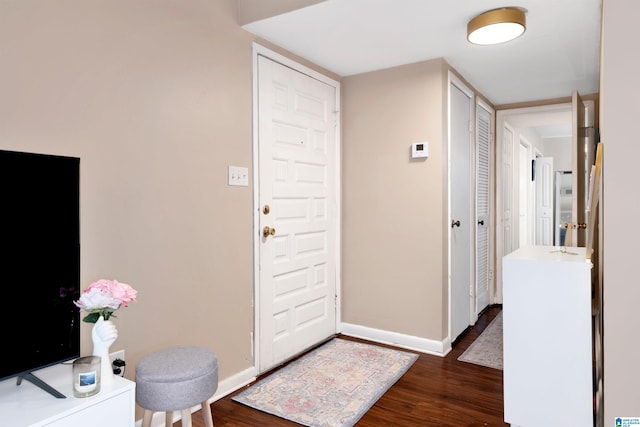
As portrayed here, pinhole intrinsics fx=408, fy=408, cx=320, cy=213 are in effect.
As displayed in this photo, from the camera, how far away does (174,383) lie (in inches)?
63.5

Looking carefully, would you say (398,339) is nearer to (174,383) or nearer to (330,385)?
(330,385)

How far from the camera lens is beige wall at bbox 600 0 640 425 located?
1.53 m

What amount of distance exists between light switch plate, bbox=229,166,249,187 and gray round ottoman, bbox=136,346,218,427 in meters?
1.06

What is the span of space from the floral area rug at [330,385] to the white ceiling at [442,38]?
2205 millimetres

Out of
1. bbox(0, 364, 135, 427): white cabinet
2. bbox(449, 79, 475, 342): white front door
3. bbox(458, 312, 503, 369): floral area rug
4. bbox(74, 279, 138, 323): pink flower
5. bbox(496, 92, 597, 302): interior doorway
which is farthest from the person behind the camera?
bbox(449, 79, 475, 342): white front door

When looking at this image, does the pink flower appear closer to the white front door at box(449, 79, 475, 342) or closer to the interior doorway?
the interior doorway

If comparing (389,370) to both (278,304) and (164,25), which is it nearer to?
(278,304)

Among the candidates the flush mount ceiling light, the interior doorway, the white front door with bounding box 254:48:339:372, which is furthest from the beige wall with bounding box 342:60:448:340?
the interior doorway

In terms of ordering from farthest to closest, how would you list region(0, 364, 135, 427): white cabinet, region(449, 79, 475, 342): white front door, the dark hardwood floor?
region(449, 79, 475, 342): white front door
the dark hardwood floor
region(0, 364, 135, 427): white cabinet

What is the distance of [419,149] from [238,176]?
1.43 m

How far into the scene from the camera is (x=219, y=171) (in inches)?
92.7

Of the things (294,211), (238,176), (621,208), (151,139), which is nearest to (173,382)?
(151,139)

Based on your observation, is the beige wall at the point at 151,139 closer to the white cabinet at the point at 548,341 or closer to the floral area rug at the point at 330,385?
the floral area rug at the point at 330,385

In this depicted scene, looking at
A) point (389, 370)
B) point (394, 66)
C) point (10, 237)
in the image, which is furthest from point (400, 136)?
point (10, 237)
